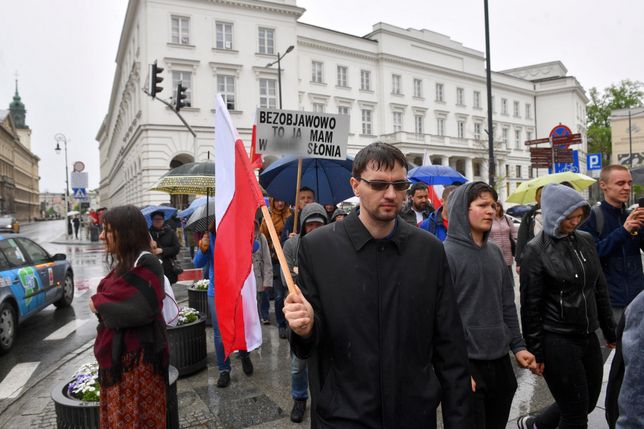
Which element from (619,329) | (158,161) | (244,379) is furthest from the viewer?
(158,161)

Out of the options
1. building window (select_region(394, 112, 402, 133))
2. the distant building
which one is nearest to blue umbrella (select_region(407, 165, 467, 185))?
building window (select_region(394, 112, 402, 133))

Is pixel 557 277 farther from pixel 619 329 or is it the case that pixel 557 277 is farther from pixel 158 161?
pixel 158 161

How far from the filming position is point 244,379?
5148 mm

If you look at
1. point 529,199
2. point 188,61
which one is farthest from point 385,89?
point 529,199

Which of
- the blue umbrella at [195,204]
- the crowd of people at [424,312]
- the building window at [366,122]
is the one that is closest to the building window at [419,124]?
the building window at [366,122]

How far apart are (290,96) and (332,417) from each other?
33.4m

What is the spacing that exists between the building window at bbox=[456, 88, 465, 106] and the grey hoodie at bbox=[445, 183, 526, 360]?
50.2 m

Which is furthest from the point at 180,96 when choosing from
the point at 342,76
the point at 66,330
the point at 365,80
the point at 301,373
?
the point at 365,80

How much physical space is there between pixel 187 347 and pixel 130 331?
Result: 240 centimetres

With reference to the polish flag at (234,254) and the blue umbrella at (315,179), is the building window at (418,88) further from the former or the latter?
the polish flag at (234,254)

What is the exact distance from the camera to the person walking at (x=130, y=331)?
9.49 ft

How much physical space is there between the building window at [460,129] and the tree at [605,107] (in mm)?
22929

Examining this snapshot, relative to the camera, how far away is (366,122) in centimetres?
4272

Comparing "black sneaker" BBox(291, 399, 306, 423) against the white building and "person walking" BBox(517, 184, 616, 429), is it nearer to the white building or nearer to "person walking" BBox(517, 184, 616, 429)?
"person walking" BBox(517, 184, 616, 429)
